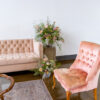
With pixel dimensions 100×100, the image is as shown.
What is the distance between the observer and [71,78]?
1.99m

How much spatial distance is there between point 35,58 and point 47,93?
1005 mm

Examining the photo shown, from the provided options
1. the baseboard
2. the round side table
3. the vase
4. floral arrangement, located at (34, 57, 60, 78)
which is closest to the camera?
the round side table

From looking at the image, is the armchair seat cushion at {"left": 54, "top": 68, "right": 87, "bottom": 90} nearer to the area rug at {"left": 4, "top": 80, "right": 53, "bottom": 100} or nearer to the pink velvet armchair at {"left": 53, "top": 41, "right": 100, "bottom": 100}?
the pink velvet armchair at {"left": 53, "top": 41, "right": 100, "bottom": 100}

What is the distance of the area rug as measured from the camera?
230cm

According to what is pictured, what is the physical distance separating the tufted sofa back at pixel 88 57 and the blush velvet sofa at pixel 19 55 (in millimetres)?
1188

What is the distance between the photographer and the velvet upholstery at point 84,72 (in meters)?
1.91

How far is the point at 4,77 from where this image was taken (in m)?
2.23

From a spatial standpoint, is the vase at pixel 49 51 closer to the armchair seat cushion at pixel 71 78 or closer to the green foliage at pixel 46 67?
the green foliage at pixel 46 67

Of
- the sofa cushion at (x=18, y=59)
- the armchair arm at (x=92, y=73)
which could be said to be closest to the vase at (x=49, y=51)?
the sofa cushion at (x=18, y=59)

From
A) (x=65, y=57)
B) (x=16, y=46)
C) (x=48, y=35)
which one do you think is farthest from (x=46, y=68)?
(x=65, y=57)

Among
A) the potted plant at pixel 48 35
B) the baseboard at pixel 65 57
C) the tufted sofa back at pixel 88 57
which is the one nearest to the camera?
the tufted sofa back at pixel 88 57

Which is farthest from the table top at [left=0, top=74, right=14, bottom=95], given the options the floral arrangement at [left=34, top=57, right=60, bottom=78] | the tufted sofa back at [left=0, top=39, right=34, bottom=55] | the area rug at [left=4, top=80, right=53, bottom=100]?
the tufted sofa back at [left=0, top=39, right=34, bottom=55]

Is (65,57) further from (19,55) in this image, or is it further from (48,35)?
(19,55)

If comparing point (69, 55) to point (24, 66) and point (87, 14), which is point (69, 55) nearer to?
point (87, 14)
